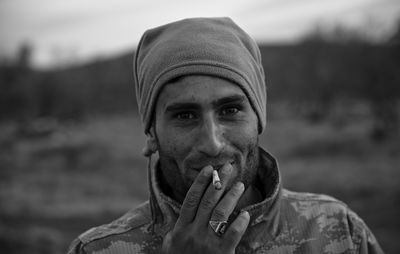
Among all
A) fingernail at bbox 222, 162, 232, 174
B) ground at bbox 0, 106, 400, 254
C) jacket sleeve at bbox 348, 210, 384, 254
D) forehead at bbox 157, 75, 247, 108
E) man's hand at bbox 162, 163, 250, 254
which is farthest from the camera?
ground at bbox 0, 106, 400, 254

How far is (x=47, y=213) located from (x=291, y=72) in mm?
52282

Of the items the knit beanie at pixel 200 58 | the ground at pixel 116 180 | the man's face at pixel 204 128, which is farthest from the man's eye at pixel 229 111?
the ground at pixel 116 180

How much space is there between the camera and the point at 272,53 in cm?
7331

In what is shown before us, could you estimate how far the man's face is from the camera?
2.14 metres

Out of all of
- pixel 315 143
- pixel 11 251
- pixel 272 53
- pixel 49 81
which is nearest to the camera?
pixel 11 251

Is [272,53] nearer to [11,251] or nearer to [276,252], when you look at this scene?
[11,251]

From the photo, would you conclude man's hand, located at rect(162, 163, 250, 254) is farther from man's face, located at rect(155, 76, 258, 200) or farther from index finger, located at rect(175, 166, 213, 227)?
man's face, located at rect(155, 76, 258, 200)

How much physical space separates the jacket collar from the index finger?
11.5 inches

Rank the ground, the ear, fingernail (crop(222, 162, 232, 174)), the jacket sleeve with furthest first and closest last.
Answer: the ground → the ear → the jacket sleeve → fingernail (crop(222, 162, 232, 174))

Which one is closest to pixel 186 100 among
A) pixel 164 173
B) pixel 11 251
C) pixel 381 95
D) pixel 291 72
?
pixel 164 173

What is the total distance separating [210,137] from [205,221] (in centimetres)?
42

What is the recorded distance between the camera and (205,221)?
6.36ft

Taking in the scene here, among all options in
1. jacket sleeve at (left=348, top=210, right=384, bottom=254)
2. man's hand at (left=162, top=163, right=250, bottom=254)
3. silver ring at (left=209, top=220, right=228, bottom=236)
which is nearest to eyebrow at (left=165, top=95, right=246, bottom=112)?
man's hand at (left=162, top=163, right=250, bottom=254)

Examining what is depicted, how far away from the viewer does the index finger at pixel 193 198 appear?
1.97 meters
